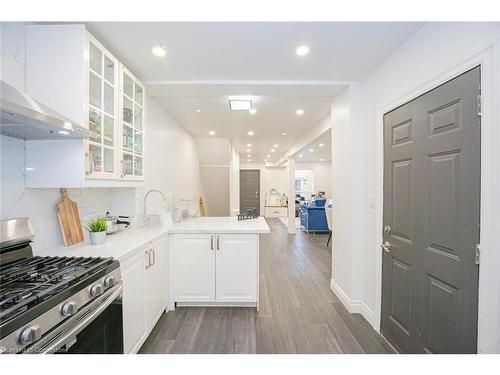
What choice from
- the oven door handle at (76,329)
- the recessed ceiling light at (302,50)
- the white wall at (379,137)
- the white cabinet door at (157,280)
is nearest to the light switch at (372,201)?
the white wall at (379,137)

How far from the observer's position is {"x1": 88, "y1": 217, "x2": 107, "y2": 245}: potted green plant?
179 centimetres

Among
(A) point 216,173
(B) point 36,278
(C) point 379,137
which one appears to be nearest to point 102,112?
(B) point 36,278

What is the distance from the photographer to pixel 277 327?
7.17 feet

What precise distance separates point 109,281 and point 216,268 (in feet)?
4.20

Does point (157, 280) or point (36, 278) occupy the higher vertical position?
point (36, 278)

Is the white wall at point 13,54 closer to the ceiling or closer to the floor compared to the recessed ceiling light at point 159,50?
closer to the floor

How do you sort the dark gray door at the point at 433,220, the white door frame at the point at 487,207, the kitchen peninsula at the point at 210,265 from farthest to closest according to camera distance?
the kitchen peninsula at the point at 210,265 < the dark gray door at the point at 433,220 < the white door frame at the point at 487,207

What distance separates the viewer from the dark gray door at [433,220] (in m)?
1.24

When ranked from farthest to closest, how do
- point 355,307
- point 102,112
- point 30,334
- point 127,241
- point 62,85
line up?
point 355,307
point 127,241
point 102,112
point 62,85
point 30,334

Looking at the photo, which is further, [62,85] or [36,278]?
[62,85]

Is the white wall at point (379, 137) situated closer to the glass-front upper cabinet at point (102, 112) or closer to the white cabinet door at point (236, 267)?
the white cabinet door at point (236, 267)

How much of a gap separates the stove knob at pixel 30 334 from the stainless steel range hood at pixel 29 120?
0.90m

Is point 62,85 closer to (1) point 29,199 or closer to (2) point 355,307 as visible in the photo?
(1) point 29,199
